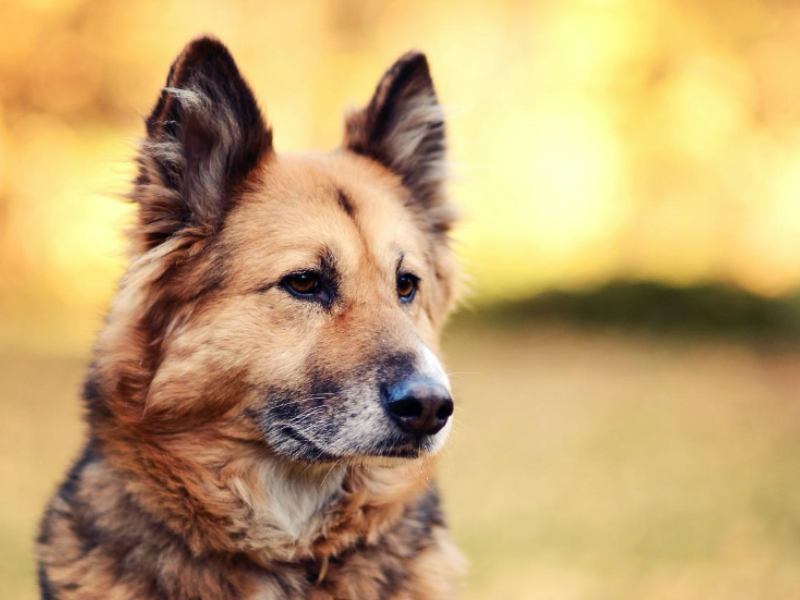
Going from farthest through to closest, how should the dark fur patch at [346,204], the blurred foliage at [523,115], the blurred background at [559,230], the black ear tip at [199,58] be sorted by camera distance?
the blurred foliage at [523,115], the blurred background at [559,230], the dark fur patch at [346,204], the black ear tip at [199,58]

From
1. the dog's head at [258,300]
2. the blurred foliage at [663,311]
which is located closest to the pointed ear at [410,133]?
the dog's head at [258,300]

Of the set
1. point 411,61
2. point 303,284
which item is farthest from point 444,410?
point 411,61

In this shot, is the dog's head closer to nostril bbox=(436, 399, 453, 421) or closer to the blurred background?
nostril bbox=(436, 399, 453, 421)

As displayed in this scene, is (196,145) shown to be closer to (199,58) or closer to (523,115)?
(199,58)

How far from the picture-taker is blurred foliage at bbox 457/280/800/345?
1447 cm

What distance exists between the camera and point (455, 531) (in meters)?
7.70

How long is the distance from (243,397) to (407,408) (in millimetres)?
676

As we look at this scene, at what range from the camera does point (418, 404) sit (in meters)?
3.25

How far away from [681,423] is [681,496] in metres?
2.78

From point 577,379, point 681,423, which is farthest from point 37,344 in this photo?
point 681,423

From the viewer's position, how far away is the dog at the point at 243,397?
3.39m

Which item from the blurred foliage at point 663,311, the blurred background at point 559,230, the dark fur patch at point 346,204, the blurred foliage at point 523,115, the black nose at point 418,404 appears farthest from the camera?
the blurred foliage at point 523,115

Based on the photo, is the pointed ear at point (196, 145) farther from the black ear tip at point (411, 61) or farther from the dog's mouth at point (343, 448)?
the dog's mouth at point (343, 448)

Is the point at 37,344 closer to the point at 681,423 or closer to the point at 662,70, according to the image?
the point at 681,423
